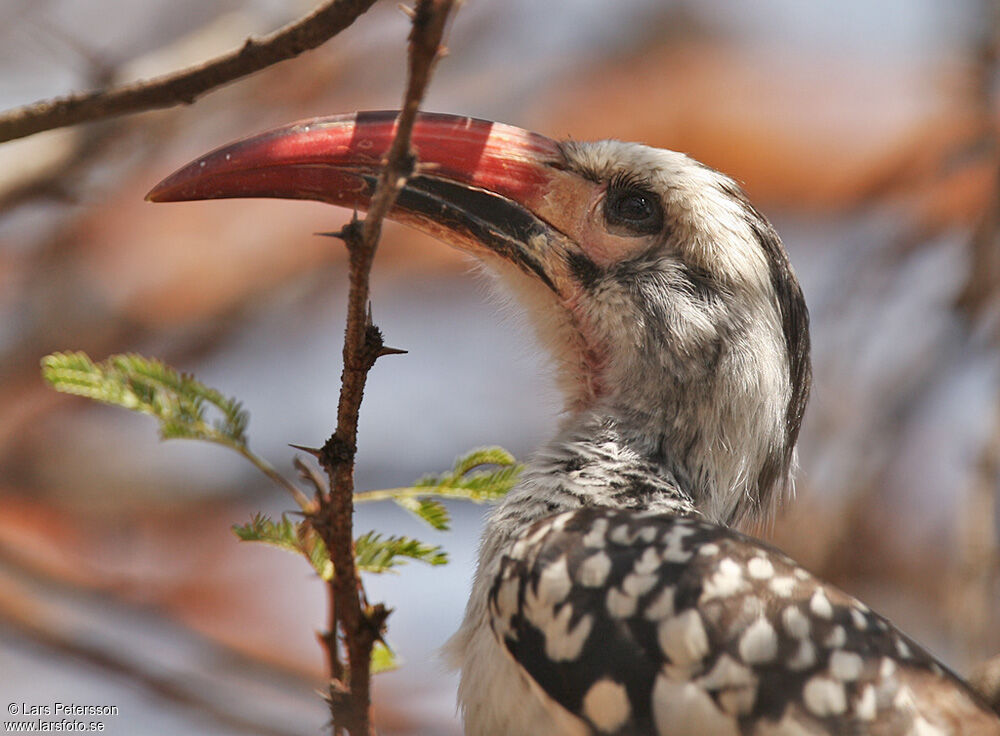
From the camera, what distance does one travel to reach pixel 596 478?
106 inches

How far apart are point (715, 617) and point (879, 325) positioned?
5.58 meters

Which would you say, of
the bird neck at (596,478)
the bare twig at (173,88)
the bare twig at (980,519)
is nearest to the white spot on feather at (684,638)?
the bird neck at (596,478)

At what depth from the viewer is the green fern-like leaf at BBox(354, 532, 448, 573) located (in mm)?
2027

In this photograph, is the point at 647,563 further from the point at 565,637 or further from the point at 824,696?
the point at 824,696

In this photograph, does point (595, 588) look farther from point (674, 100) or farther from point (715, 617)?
point (674, 100)

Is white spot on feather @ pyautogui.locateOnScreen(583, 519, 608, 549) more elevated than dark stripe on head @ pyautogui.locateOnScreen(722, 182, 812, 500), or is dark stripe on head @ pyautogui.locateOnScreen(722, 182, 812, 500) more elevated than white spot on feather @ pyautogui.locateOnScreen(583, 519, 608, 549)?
dark stripe on head @ pyautogui.locateOnScreen(722, 182, 812, 500)

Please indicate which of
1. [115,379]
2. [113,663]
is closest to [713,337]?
[115,379]

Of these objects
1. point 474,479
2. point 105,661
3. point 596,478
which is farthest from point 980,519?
point 105,661

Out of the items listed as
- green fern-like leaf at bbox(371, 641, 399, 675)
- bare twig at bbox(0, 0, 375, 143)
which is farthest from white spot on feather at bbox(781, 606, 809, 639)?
bare twig at bbox(0, 0, 375, 143)

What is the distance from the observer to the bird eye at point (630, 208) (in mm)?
3021

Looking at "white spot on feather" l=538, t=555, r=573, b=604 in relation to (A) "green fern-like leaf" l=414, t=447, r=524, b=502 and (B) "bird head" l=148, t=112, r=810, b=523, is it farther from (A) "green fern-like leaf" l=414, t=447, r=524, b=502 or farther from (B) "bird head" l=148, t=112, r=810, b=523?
(B) "bird head" l=148, t=112, r=810, b=523

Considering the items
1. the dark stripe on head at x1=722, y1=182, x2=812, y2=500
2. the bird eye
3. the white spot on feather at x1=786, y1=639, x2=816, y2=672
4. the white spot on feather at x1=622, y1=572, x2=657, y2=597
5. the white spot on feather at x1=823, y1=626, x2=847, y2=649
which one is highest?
the bird eye

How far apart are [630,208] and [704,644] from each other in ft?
4.14

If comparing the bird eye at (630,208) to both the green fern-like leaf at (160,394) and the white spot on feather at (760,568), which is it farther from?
the green fern-like leaf at (160,394)
